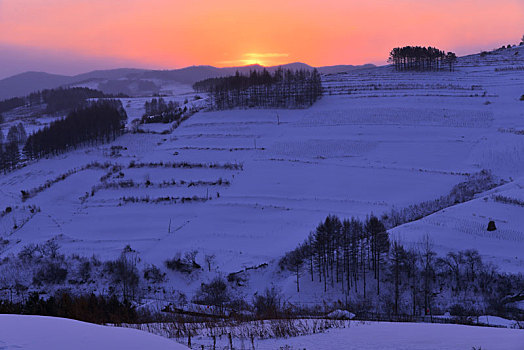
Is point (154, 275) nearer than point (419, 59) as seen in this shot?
Yes

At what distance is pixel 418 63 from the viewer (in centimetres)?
10088

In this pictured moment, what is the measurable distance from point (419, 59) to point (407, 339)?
343ft

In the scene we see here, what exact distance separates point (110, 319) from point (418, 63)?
10523cm

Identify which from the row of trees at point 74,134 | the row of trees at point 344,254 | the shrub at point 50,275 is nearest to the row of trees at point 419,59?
the row of trees at point 74,134

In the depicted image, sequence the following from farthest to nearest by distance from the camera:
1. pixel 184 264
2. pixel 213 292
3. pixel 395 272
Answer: pixel 184 264 → pixel 213 292 → pixel 395 272

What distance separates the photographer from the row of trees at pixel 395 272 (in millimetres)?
20328

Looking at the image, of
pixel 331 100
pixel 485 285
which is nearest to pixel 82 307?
pixel 485 285

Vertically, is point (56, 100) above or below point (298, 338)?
above

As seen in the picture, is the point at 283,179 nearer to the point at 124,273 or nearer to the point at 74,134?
the point at 124,273

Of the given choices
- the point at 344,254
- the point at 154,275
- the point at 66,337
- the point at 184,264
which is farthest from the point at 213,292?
the point at 66,337

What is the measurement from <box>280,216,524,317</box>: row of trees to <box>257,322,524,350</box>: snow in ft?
35.3

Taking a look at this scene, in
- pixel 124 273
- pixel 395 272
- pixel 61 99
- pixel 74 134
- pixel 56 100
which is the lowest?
pixel 124 273

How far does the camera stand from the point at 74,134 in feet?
231

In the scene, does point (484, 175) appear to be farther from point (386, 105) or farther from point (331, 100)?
point (331, 100)
